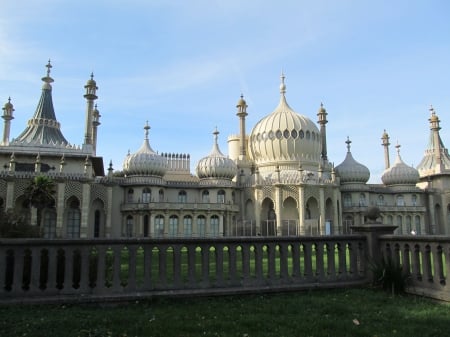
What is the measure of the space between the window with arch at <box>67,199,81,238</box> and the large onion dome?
20.9m

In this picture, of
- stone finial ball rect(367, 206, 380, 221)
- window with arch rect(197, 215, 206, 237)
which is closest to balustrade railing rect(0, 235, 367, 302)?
stone finial ball rect(367, 206, 380, 221)

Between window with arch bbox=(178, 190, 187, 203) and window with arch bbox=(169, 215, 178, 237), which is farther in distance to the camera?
window with arch bbox=(178, 190, 187, 203)

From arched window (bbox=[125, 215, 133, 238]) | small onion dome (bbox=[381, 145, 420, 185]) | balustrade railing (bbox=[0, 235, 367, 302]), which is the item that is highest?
small onion dome (bbox=[381, 145, 420, 185])

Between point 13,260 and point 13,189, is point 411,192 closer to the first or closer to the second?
point 13,189

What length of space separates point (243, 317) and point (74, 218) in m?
34.3

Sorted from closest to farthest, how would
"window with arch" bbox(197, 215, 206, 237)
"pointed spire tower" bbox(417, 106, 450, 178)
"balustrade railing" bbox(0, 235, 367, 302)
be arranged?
"balustrade railing" bbox(0, 235, 367, 302) → "window with arch" bbox(197, 215, 206, 237) → "pointed spire tower" bbox(417, 106, 450, 178)

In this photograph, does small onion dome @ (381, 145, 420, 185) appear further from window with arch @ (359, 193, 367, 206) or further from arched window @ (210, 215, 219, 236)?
arched window @ (210, 215, 219, 236)

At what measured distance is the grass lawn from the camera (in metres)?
6.33

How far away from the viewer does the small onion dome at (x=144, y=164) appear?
4300 centimetres

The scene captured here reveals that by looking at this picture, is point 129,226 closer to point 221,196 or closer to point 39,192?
point 221,196

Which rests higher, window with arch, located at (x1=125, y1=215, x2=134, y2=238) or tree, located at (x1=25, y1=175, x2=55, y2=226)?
tree, located at (x1=25, y1=175, x2=55, y2=226)

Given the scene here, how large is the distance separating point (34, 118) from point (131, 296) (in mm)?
40476

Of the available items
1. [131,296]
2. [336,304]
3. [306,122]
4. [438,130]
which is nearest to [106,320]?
[131,296]

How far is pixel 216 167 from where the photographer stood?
45219mm
